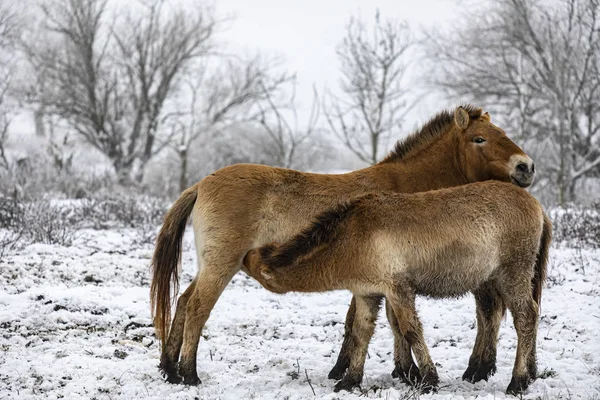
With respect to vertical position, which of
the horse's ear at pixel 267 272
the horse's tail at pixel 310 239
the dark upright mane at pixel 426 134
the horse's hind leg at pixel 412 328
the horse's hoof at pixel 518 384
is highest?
the dark upright mane at pixel 426 134

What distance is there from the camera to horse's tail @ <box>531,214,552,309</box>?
16.6 ft

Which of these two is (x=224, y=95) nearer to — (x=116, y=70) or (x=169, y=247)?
(x=116, y=70)

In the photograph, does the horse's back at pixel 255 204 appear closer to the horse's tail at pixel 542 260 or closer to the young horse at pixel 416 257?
the young horse at pixel 416 257

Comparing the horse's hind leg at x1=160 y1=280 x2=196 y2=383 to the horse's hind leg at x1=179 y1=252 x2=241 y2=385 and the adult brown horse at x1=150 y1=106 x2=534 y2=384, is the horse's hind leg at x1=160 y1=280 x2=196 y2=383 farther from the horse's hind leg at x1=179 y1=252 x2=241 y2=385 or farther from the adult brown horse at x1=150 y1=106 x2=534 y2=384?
the horse's hind leg at x1=179 y1=252 x2=241 y2=385

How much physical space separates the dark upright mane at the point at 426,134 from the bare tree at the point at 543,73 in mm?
12519

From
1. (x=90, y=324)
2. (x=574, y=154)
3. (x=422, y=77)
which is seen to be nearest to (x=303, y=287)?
(x=90, y=324)

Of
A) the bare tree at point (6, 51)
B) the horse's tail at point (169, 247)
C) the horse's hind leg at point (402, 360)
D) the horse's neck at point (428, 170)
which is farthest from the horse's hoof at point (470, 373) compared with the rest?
the bare tree at point (6, 51)

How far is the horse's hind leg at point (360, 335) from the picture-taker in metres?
4.63

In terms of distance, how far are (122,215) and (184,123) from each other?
16.1 metres

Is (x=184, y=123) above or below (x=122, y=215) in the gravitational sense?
above

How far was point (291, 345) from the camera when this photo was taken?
602 cm

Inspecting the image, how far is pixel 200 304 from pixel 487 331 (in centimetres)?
264

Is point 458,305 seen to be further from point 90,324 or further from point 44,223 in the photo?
point 44,223

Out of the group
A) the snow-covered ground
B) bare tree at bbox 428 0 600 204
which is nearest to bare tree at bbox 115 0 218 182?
bare tree at bbox 428 0 600 204
